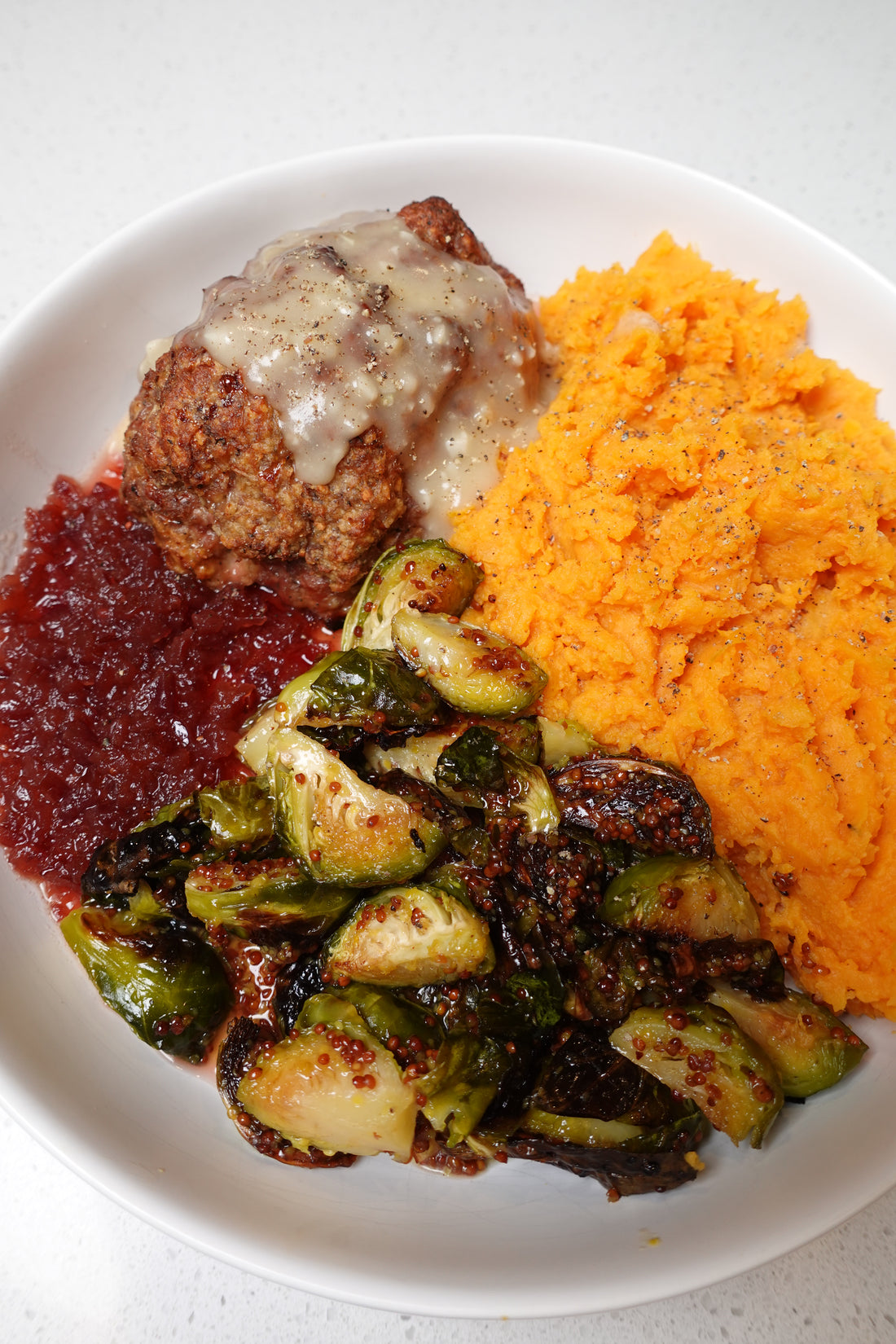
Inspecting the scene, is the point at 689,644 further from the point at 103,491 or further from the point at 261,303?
the point at 103,491

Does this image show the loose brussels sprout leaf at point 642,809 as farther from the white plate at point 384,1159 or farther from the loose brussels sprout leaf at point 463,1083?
the white plate at point 384,1159

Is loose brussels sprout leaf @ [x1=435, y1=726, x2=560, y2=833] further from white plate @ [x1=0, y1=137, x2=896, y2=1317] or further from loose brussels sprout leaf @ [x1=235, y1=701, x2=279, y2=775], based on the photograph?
white plate @ [x1=0, y1=137, x2=896, y2=1317]

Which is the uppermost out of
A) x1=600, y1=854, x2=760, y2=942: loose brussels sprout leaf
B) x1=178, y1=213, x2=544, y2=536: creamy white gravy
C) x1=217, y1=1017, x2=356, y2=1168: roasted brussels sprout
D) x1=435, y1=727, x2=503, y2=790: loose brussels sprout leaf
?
x1=178, y1=213, x2=544, y2=536: creamy white gravy

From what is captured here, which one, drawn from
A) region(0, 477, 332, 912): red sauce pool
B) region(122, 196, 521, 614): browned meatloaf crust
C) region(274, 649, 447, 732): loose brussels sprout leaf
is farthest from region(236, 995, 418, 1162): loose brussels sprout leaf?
region(122, 196, 521, 614): browned meatloaf crust

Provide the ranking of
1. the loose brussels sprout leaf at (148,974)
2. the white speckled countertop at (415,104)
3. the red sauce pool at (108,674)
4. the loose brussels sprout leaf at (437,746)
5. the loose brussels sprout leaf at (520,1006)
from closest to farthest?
1. the loose brussels sprout leaf at (520,1006)
2. the loose brussels sprout leaf at (148,974)
3. the loose brussels sprout leaf at (437,746)
4. the red sauce pool at (108,674)
5. the white speckled countertop at (415,104)

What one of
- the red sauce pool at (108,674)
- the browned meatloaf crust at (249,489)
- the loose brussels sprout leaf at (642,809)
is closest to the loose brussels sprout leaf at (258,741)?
the red sauce pool at (108,674)
